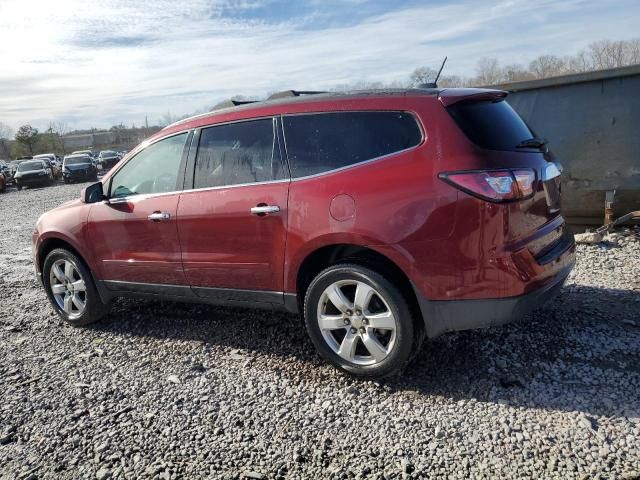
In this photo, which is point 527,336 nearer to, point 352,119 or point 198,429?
point 352,119

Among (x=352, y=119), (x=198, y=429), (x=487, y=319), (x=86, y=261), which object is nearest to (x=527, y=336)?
(x=487, y=319)

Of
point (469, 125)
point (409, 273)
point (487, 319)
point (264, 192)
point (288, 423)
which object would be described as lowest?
point (288, 423)

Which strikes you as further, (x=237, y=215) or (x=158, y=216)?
(x=158, y=216)

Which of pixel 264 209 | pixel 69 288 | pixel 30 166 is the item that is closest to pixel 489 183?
pixel 264 209

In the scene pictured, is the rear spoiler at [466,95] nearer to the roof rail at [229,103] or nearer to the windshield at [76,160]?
the roof rail at [229,103]

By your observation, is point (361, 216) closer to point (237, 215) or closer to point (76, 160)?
point (237, 215)

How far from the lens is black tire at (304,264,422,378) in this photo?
10.6 ft

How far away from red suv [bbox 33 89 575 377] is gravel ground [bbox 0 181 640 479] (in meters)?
0.39

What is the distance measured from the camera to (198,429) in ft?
10.3

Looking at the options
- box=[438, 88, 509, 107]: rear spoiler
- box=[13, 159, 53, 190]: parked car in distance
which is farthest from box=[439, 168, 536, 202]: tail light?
box=[13, 159, 53, 190]: parked car in distance

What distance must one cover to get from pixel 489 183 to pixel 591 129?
4517 millimetres

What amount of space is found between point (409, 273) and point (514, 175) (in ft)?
2.71

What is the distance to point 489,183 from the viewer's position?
2.95 metres

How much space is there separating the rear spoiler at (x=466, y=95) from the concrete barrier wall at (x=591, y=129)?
370cm
